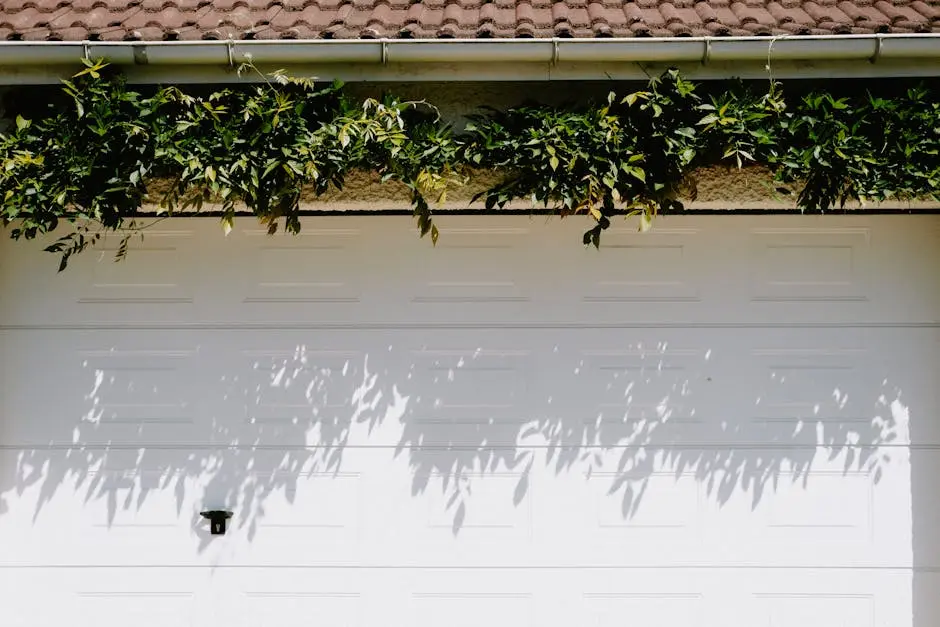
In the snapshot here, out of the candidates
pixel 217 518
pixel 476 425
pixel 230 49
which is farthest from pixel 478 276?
pixel 217 518

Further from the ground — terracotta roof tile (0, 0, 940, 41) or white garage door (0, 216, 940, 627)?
terracotta roof tile (0, 0, 940, 41)

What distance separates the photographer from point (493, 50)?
12.2 ft

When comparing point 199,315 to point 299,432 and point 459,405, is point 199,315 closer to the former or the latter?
point 299,432

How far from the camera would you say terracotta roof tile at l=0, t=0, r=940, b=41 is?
12.4 ft

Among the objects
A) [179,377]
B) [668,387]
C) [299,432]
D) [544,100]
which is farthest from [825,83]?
[179,377]

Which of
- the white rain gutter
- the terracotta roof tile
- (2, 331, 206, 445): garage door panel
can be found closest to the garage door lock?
A: (2, 331, 206, 445): garage door panel

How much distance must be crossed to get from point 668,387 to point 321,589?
2.23 metres

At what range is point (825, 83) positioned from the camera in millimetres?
3930

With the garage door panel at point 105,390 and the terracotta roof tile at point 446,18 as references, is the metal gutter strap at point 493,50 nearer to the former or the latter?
the terracotta roof tile at point 446,18

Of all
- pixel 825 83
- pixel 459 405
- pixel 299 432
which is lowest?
pixel 299 432

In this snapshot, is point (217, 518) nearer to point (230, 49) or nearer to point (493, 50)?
point (230, 49)

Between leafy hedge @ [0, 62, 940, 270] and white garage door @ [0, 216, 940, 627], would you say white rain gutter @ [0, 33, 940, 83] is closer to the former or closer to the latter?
leafy hedge @ [0, 62, 940, 270]

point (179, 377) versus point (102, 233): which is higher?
point (102, 233)

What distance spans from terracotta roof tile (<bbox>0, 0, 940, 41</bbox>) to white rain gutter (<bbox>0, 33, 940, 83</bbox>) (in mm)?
114
